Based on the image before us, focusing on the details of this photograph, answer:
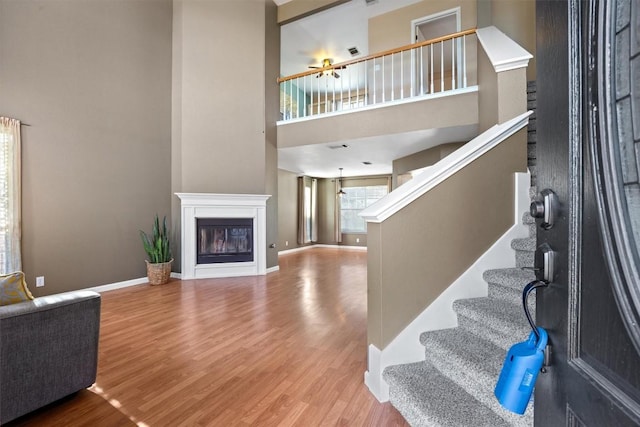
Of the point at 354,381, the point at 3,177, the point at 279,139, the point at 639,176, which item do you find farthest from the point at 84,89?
the point at 639,176

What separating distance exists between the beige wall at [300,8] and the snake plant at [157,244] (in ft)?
15.4

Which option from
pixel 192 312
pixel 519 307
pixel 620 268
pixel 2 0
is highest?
pixel 2 0

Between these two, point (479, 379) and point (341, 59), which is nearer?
point (479, 379)

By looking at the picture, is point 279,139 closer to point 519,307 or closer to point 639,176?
point 519,307

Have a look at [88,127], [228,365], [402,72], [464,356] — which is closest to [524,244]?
[464,356]

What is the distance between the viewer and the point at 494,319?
1616mm

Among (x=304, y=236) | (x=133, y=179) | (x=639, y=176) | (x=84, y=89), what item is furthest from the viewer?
(x=304, y=236)

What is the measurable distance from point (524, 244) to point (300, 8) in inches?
235

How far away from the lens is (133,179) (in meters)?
4.63

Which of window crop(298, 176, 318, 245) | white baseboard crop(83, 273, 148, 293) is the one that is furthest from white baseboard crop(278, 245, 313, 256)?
white baseboard crop(83, 273, 148, 293)

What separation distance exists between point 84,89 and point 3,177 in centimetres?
156

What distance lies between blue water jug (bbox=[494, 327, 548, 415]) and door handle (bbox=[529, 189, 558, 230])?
218 millimetres

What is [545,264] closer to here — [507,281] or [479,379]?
[479,379]

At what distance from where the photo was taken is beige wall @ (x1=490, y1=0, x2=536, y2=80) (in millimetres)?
4648
